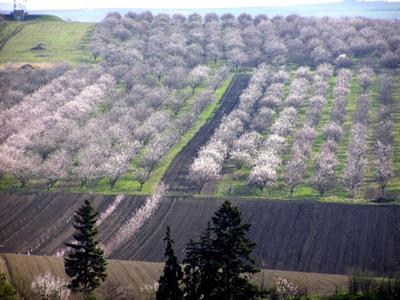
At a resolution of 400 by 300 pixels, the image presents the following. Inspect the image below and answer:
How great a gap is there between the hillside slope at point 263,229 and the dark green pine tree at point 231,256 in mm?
25867

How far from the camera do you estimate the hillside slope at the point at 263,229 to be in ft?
199

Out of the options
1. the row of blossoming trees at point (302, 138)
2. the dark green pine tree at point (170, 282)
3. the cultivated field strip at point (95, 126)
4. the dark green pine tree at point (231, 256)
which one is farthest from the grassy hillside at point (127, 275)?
the cultivated field strip at point (95, 126)

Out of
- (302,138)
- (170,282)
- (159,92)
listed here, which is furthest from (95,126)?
(170,282)

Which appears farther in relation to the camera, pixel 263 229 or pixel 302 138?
pixel 302 138

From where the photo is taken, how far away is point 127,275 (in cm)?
5772

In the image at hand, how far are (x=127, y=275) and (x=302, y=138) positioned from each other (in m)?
47.1

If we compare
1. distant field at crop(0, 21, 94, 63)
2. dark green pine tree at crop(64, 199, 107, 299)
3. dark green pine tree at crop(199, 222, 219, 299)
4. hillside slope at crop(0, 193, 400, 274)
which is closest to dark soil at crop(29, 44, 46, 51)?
distant field at crop(0, 21, 94, 63)

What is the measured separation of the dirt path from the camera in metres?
82.0

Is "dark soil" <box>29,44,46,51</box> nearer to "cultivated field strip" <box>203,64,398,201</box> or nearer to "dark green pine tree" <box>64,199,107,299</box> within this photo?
"cultivated field strip" <box>203,64,398,201</box>

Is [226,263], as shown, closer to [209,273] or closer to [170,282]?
[209,273]

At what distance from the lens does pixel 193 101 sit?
11831cm

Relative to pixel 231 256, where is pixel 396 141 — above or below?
below

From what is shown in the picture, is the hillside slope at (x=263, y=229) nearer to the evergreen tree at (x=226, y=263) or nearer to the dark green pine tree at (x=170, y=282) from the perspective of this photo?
the dark green pine tree at (x=170, y=282)

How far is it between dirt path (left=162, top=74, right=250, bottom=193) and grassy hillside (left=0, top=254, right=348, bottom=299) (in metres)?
21.6
